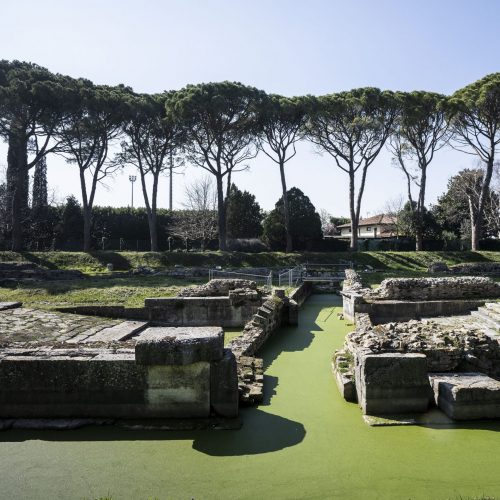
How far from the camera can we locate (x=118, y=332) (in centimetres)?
997

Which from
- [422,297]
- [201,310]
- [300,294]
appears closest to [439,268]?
[300,294]

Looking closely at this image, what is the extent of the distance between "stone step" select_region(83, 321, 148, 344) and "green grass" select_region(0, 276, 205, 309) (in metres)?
2.47

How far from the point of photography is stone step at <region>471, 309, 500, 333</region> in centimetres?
1102

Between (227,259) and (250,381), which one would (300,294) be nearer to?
(250,381)

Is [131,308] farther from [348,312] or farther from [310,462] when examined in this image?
[310,462]

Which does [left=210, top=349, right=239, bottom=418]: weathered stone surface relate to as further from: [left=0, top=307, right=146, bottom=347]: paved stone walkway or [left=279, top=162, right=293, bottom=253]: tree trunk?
[left=279, top=162, right=293, bottom=253]: tree trunk

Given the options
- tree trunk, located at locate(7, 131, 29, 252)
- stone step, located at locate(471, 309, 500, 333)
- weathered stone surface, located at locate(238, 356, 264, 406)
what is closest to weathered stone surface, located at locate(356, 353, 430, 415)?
weathered stone surface, located at locate(238, 356, 264, 406)

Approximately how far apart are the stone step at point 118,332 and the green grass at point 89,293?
8.10ft

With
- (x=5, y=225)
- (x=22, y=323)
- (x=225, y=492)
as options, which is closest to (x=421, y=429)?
(x=225, y=492)

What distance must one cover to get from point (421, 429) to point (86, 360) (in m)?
3.78

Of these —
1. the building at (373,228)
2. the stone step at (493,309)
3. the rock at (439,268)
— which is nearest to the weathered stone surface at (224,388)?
the stone step at (493,309)

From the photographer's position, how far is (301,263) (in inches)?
1184

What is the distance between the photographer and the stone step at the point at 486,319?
36.2ft

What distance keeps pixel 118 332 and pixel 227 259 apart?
20.2 meters
